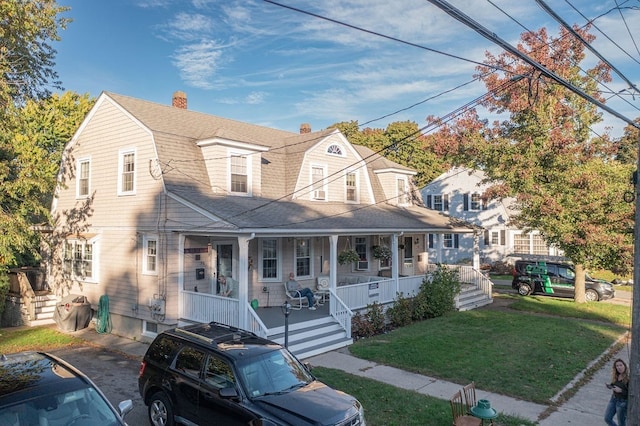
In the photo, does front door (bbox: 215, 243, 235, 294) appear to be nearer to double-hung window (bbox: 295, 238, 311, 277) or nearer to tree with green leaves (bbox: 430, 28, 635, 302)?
double-hung window (bbox: 295, 238, 311, 277)

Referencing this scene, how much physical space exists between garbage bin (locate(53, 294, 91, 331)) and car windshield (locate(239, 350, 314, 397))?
1097 centimetres

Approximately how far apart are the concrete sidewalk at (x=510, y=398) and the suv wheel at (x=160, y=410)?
462cm

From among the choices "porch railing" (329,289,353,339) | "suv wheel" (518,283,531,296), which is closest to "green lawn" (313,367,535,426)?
"porch railing" (329,289,353,339)

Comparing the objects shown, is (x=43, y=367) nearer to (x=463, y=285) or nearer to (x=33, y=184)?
(x=33, y=184)

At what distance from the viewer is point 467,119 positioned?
71.5 ft

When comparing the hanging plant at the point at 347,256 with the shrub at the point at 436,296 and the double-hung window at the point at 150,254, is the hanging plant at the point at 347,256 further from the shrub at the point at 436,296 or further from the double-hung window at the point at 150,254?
the double-hung window at the point at 150,254

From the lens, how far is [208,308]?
42.2 ft

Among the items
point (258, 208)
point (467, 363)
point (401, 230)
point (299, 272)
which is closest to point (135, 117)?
point (258, 208)

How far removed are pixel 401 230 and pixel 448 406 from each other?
919 centimetres

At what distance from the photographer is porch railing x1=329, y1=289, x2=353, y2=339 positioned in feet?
45.5

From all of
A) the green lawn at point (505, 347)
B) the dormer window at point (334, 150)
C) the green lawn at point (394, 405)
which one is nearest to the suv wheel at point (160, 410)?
the green lawn at point (394, 405)

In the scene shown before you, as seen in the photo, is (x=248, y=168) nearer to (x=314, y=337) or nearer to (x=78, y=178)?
(x=314, y=337)

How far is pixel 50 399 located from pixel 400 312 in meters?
12.9

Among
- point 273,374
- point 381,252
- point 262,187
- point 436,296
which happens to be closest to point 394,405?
point 273,374
